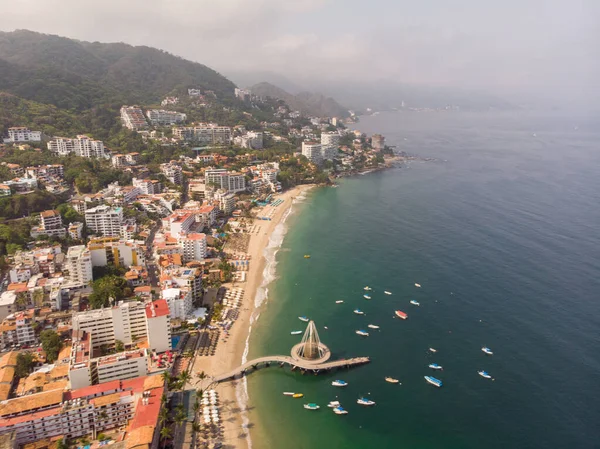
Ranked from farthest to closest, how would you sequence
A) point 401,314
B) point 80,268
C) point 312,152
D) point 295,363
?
point 312,152 < point 80,268 < point 401,314 < point 295,363

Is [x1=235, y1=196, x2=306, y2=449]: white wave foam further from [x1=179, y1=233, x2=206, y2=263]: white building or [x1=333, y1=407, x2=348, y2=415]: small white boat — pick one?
[x1=179, y1=233, x2=206, y2=263]: white building

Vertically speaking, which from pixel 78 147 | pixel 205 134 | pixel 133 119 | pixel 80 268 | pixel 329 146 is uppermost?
pixel 133 119

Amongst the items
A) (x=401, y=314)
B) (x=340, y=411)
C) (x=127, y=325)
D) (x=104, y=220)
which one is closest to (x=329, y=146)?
(x=104, y=220)

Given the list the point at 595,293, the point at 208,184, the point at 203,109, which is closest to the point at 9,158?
the point at 208,184

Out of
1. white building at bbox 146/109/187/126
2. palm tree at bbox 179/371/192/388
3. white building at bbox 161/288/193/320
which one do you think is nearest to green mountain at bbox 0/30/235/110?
white building at bbox 146/109/187/126

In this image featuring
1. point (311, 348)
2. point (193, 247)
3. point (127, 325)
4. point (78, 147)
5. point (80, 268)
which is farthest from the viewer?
point (78, 147)

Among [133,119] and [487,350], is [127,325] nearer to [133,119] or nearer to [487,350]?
[487,350]

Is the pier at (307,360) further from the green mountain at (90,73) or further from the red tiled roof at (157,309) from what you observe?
the green mountain at (90,73)

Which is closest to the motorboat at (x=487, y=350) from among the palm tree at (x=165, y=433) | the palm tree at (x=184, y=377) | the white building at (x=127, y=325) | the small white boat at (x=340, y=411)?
the small white boat at (x=340, y=411)
